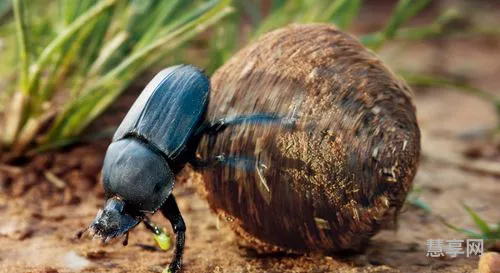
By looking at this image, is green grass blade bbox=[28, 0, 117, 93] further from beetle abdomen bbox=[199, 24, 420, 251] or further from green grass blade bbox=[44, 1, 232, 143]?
beetle abdomen bbox=[199, 24, 420, 251]

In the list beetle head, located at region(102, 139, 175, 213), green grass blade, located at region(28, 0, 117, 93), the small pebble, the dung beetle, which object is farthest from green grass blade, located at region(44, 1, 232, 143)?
the small pebble

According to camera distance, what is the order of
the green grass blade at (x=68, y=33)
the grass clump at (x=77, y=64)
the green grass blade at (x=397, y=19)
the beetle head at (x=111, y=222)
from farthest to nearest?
the green grass blade at (x=397, y=19) < the grass clump at (x=77, y=64) < the green grass blade at (x=68, y=33) < the beetle head at (x=111, y=222)

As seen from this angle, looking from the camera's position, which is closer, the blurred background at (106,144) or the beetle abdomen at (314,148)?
the beetle abdomen at (314,148)

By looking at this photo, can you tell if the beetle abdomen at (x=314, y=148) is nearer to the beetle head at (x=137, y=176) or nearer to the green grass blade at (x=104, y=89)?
the beetle head at (x=137, y=176)

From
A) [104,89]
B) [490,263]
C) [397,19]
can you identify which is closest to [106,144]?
[104,89]

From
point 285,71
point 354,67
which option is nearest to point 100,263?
point 285,71

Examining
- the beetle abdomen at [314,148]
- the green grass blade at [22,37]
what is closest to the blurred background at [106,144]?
the green grass blade at [22,37]

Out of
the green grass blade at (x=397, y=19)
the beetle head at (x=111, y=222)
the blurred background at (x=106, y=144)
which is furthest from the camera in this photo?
the green grass blade at (x=397, y=19)
